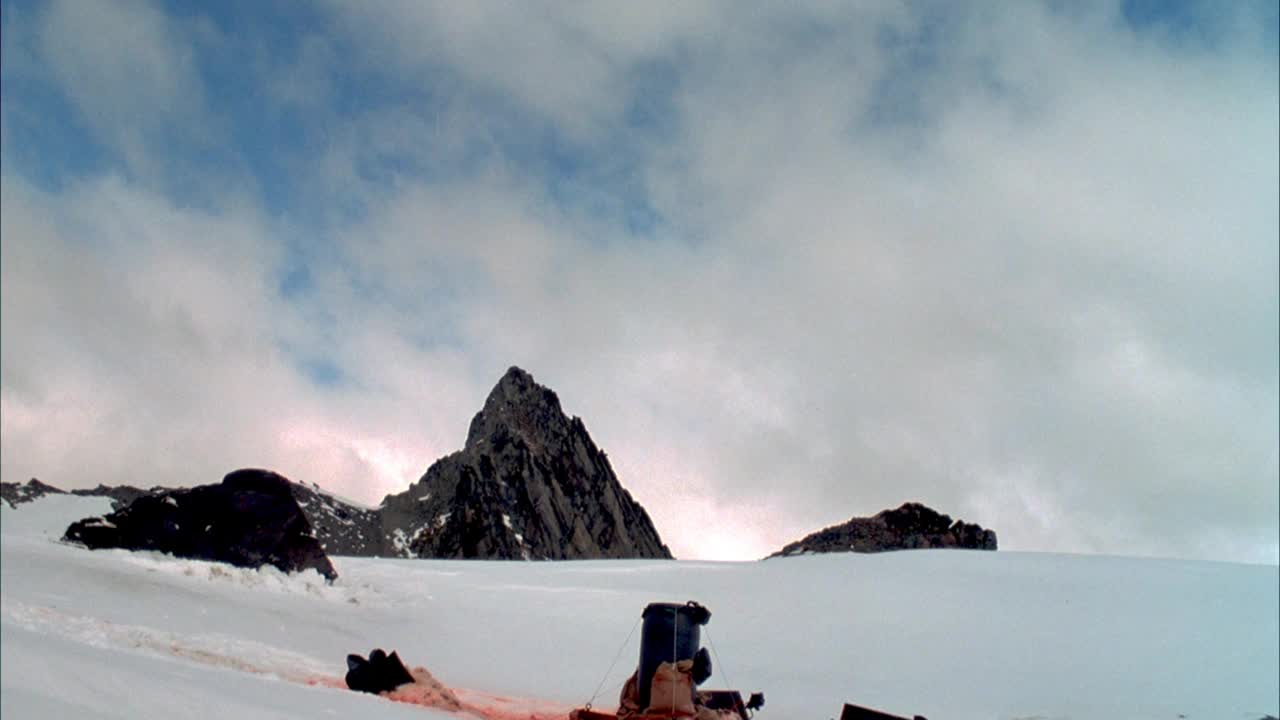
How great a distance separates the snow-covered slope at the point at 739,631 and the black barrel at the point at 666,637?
62.8 inches

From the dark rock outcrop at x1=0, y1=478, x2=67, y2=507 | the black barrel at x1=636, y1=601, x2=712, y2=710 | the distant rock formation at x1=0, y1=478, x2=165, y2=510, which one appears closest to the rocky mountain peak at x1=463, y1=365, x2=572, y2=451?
the distant rock formation at x1=0, y1=478, x2=165, y2=510

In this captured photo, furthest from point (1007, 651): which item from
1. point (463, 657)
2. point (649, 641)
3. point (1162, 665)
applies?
point (463, 657)

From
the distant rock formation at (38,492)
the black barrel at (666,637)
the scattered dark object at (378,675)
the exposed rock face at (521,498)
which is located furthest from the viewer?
the exposed rock face at (521,498)

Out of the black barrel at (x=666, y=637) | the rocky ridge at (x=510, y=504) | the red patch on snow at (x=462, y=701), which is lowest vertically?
the red patch on snow at (x=462, y=701)

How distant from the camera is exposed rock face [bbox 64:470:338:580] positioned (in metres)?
15.7

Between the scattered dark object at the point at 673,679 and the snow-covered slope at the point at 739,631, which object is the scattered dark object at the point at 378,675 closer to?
the snow-covered slope at the point at 739,631

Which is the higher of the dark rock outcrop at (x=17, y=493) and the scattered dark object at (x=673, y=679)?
the dark rock outcrop at (x=17, y=493)

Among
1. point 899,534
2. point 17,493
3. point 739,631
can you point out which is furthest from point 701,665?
point 17,493

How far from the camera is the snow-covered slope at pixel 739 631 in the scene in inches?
358

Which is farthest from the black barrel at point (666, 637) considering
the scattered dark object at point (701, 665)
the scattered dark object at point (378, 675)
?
the scattered dark object at point (378, 675)

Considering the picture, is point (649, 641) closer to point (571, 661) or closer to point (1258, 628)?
point (571, 661)

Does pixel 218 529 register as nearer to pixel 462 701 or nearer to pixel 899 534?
pixel 462 701

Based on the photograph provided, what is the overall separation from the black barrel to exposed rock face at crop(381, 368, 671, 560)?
58.6 m

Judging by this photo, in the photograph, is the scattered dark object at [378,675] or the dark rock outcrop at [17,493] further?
the dark rock outcrop at [17,493]
